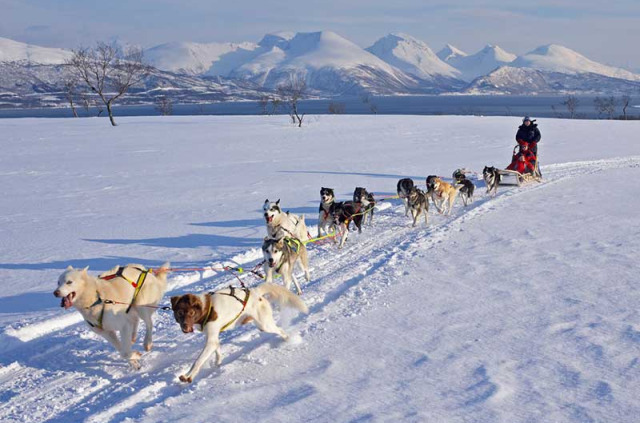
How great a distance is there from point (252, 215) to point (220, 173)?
6.86m

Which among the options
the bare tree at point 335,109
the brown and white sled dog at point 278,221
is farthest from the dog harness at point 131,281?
the bare tree at point 335,109

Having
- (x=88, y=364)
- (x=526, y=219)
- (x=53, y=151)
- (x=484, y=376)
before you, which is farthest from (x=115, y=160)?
(x=484, y=376)

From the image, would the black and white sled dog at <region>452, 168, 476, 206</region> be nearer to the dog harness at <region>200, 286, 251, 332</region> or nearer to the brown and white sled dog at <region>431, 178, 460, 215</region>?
the brown and white sled dog at <region>431, 178, 460, 215</region>

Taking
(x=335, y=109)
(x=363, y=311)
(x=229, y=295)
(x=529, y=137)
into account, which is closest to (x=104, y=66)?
(x=335, y=109)

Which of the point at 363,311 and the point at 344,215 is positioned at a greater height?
the point at 344,215

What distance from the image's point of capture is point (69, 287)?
4.09m

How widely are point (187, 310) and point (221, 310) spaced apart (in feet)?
0.98

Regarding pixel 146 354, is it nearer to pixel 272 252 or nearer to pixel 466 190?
pixel 272 252

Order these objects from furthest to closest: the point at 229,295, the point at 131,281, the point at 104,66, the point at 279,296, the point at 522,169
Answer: the point at 104,66 → the point at 522,169 → the point at 279,296 → the point at 131,281 → the point at 229,295

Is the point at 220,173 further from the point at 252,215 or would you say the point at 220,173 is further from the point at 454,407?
the point at 454,407

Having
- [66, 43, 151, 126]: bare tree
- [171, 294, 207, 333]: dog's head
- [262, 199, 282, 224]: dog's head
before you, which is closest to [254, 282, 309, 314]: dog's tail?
[171, 294, 207, 333]: dog's head

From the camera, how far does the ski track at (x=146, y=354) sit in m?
3.93

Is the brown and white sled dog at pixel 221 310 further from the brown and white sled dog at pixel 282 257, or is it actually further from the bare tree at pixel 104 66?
the bare tree at pixel 104 66

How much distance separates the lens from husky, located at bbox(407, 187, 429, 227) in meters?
9.18
